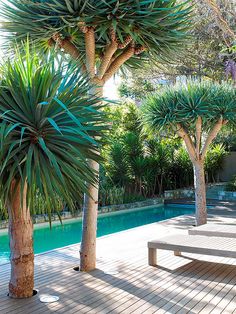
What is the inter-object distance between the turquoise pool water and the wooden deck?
1.65 m

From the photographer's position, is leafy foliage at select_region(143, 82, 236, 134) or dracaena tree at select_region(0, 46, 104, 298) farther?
leafy foliage at select_region(143, 82, 236, 134)

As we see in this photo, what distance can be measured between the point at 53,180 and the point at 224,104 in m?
5.80

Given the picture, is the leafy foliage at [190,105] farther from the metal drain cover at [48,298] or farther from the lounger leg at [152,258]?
the metal drain cover at [48,298]

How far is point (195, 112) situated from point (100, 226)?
5.22 m

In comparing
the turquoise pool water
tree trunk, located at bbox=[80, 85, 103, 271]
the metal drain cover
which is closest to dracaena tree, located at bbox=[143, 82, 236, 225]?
the turquoise pool water

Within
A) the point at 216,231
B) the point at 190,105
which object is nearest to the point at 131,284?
the point at 216,231

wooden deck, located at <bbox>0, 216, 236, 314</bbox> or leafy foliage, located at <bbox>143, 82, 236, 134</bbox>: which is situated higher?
leafy foliage, located at <bbox>143, 82, 236, 134</bbox>

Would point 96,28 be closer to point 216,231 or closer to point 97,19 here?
point 97,19

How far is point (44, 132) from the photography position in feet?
10.4

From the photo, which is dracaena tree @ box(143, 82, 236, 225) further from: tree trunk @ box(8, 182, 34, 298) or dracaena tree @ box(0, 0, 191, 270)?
tree trunk @ box(8, 182, 34, 298)

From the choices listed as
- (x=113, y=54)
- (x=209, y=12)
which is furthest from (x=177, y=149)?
(x=113, y=54)

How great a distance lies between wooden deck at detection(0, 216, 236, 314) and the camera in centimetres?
364

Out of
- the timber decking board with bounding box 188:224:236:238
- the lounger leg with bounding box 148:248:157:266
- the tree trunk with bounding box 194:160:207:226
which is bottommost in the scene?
the lounger leg with bounding box 148:248:157:266

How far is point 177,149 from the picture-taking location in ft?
61.9
